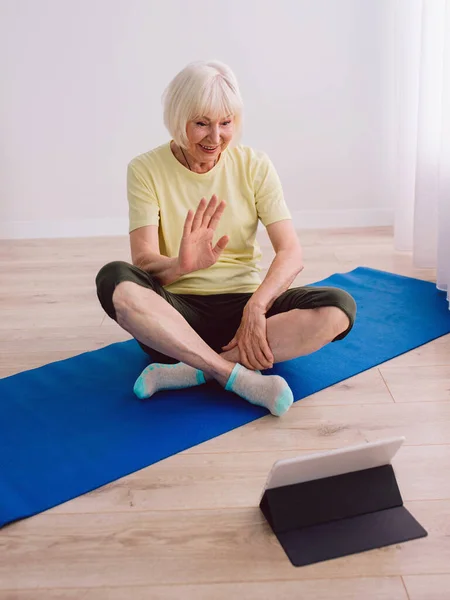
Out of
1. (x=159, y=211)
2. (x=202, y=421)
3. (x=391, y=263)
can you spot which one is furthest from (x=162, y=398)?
(x=391, y=263)

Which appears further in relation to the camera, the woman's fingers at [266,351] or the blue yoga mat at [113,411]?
the woman's fingers at [266,351]

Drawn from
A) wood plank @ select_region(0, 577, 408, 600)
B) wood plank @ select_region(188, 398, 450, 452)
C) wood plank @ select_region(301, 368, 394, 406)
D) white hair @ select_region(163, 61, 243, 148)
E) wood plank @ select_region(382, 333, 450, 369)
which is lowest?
wood plank @ select_region(382, 333, 450, 369)

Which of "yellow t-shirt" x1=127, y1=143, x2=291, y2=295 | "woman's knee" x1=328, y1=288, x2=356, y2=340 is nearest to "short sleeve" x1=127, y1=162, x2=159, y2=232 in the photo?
"yellow t-shirt" x1=127, y1=143, x2=291, y2=295

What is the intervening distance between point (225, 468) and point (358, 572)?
1.40 ft

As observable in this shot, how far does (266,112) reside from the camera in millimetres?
3830

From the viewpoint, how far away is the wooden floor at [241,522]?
48.3 inches

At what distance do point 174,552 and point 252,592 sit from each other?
18 centimetres

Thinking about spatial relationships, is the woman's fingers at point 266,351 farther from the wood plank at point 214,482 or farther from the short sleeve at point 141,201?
the short sleeve at point 141,201

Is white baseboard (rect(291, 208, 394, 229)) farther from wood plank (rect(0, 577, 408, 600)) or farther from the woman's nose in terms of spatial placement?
wood plank (rect(0, 577, 408, 600))

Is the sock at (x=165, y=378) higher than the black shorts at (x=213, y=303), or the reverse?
the black shorts at (x=213, y=303)

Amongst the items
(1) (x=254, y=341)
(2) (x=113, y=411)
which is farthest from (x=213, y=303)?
(2) (x=113, y=411)

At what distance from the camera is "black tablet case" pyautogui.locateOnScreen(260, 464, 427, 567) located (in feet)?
4.32

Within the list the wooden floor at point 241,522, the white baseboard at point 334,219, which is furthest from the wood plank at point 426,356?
the white baseboard at point 334,219

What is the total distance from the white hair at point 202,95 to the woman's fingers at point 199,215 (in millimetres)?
218
